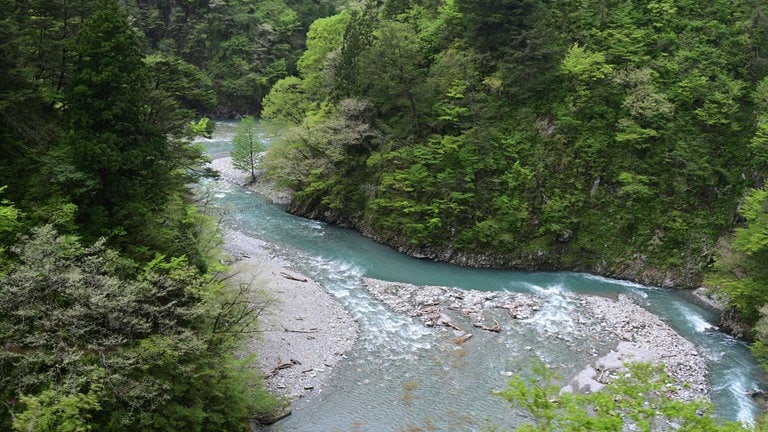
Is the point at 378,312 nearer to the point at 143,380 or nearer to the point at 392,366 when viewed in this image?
the point at 392,366

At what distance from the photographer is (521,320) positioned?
21.5 metres

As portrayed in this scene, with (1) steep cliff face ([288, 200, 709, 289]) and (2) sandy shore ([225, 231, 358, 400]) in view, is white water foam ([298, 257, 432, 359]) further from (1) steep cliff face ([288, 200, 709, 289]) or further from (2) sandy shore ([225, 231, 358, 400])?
(1) steep cliff face ([288, 200, 709, 289])

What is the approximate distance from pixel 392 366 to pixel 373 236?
13.1 metres

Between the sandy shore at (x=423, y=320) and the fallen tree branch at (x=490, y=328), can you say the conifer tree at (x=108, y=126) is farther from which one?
the fallen tree branch at (x=490, y=328)

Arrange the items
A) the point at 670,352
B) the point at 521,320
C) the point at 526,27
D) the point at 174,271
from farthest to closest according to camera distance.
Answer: the point at 526,27
the point at 521,320
the point at 670,352
the point at 174,271

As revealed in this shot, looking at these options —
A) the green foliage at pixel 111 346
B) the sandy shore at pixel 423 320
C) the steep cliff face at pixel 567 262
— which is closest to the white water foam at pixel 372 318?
the sandy shore at pixel 423 320

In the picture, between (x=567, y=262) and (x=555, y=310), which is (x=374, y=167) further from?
(x=555, y=310)

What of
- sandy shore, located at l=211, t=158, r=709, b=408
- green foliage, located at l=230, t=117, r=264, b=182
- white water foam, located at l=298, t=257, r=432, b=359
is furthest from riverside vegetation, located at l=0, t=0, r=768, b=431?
white water foam, located at l=298, t=257, r=432, b=359

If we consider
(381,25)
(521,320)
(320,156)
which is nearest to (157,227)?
(521,320)

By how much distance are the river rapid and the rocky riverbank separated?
1.26 feet

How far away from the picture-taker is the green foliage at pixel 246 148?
39.7 metres

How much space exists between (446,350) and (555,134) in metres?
15.8

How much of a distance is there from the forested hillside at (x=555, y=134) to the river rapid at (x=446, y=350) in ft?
6.20

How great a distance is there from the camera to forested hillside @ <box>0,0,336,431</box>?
35.1ft
